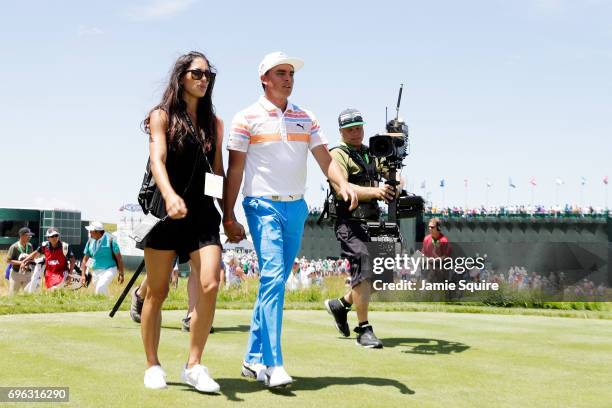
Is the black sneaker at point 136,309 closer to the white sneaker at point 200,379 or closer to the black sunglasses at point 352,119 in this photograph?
the black sunglasses at point 352,119

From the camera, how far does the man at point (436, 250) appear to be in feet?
47.3

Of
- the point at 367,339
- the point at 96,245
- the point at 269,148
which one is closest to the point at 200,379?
the point at 269,148

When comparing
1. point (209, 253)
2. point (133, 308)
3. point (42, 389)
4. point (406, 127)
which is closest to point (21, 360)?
point (42, 389)

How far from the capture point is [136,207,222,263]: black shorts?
4473mm

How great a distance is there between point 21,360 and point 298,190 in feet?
7.70

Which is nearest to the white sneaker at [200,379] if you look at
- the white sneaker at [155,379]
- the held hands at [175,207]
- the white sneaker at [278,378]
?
the white sneaker at [155,379]

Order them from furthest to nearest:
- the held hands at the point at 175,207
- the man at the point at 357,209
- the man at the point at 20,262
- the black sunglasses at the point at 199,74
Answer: the man at the point at 20,262 < the man at the point at 357,209 < the black sunglasses at the point at 199,74 < the held hands at the point at 175,207

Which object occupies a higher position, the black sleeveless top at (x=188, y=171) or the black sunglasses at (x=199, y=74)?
the black sunglasses at (x=199, y=74)

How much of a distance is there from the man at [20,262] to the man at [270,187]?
1311cm

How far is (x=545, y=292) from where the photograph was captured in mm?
15352

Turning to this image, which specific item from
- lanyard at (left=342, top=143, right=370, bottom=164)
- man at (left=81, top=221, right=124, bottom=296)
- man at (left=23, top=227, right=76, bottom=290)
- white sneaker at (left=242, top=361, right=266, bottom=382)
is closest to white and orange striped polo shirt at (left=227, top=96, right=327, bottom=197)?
white sneaker at (left=242, top=361, right=266, bottom=382)

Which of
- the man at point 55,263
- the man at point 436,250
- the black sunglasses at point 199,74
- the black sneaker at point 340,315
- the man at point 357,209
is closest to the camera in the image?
the black sunglasses at point 199,74

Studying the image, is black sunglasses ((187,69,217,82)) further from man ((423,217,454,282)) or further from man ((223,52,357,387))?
man ((423,217,454,282))

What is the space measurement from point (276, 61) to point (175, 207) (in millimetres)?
1371
